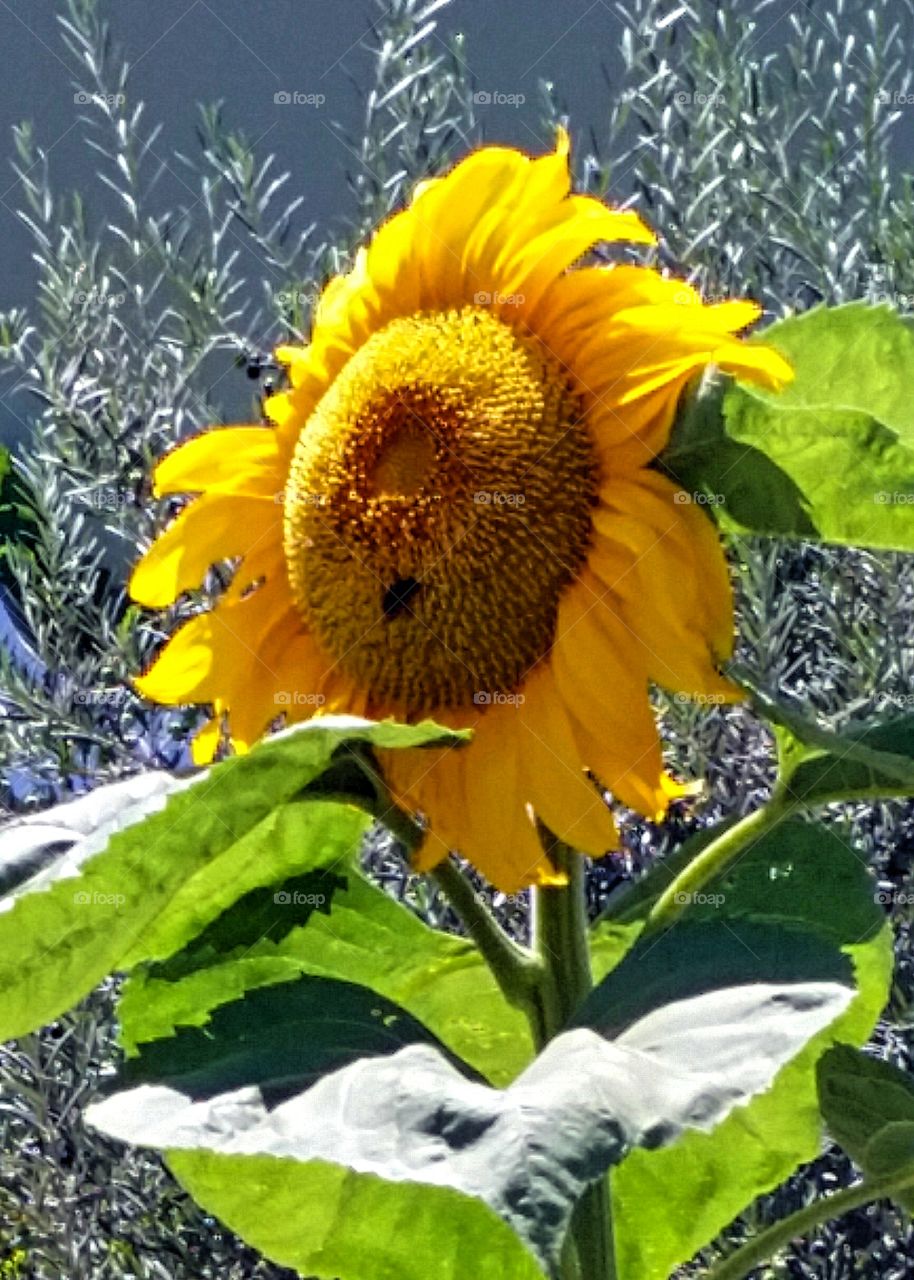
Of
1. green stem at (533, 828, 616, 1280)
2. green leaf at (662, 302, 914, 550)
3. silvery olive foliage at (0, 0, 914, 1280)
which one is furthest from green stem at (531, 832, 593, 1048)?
silvery olive foliage at (0, 0, 914, 1280)

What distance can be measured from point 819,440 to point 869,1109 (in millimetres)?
202

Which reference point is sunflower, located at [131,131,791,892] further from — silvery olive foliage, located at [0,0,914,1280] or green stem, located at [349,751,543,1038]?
silvery olive foliage, located at [0,0,914,1280]

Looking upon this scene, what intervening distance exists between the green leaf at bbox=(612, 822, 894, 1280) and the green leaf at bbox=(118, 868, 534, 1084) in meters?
0.07

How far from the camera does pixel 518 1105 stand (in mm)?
474

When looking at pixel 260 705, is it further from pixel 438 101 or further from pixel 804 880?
pixel 438 101

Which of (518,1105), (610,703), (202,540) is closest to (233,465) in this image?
(202,540)

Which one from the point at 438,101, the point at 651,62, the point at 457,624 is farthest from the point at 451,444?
the point at 651,62

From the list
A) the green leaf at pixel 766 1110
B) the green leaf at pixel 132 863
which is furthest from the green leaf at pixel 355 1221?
the green leaf at pixel 132 863

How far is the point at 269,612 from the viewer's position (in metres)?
0.64

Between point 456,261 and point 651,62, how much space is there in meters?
1.30

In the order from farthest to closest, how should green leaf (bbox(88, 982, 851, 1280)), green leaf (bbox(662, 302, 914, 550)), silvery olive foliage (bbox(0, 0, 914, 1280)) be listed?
silvery olive foliage (bbox(0, 0, 914, 1280)), green leaf (bbox(662, 302, 914, 550)), green leaf (bbox(88, 982, 851, 1280))

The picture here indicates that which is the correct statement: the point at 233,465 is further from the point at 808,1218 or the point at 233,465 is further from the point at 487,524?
the point at 808,1218

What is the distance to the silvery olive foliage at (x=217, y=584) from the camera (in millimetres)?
1276

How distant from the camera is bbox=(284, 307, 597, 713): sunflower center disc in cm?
60
